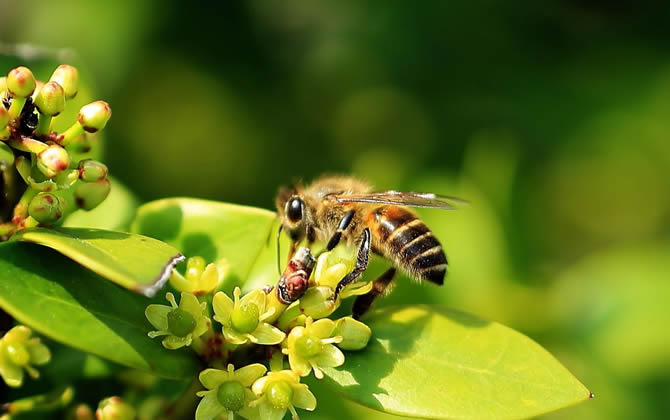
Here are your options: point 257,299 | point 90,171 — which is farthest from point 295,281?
point 90,171

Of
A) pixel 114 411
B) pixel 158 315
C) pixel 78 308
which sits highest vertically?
pixel 158 315

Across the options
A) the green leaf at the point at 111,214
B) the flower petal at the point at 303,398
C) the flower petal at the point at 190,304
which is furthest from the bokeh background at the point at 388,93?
the flower petal at the point at 190,304

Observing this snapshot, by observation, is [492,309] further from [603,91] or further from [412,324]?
[603,91]

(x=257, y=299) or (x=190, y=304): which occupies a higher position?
(x=257, y=299)

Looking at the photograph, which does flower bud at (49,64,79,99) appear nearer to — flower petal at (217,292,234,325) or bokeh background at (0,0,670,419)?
flower petal at (217,292,234,325)

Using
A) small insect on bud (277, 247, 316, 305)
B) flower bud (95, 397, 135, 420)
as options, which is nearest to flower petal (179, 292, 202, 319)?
small insect on bud (277, 247, 316, 305)

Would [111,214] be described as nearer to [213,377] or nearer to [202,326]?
[202,326]

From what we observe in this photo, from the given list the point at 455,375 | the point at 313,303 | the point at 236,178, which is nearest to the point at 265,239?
the point at 313,303
